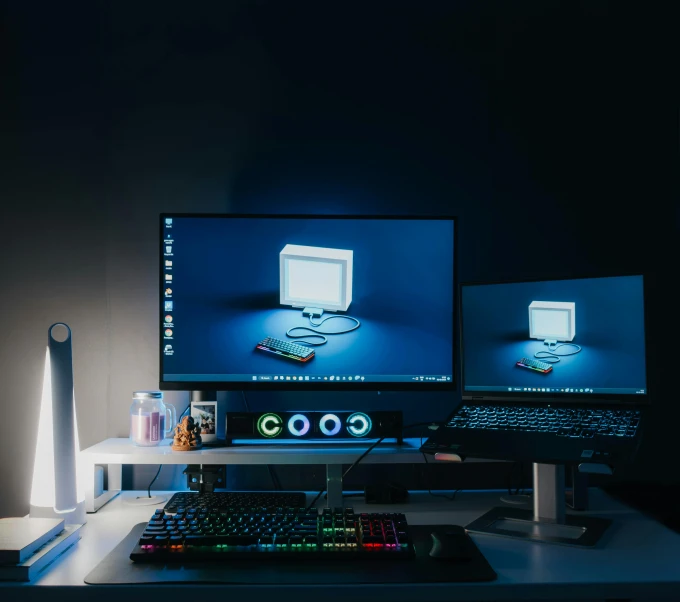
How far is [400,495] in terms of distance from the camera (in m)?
1.45

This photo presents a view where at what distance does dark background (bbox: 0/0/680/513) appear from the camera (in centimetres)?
168

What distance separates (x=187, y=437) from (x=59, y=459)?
29cm

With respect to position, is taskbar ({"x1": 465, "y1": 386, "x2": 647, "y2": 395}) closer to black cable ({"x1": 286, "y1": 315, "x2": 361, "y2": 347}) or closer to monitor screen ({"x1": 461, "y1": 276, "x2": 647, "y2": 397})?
monitor screen ({"x1": 461, "y1": 276, "x2": 647, "y2": 397})

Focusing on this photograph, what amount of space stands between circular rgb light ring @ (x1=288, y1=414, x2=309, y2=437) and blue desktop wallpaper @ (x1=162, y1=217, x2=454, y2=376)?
4.2 inches

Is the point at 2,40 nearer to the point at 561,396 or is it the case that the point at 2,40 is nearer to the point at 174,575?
the point at 174,575

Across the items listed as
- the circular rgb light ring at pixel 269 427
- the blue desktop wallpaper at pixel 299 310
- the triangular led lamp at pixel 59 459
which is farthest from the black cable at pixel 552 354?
the triangular led lamp at pixel 59 459

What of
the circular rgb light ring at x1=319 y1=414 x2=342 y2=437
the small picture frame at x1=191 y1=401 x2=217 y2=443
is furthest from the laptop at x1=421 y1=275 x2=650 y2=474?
the small picture frame at x1=191 y1=401 x2=217 y2=443

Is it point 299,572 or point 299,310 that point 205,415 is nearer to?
point 299,310

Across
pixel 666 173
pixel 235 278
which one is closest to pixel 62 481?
pixel 235 278

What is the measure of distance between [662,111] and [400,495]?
127cm

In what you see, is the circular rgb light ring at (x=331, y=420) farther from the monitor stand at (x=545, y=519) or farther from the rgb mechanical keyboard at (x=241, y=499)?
the monitor stand at (x=545, y=519)

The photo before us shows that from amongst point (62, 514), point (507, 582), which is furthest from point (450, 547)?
point (62, 514)

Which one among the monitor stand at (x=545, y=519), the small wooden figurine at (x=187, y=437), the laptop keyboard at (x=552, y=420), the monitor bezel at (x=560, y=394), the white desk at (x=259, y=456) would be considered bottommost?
the monitor stand at (x=545, y=519)

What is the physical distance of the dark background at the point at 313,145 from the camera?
168cm
